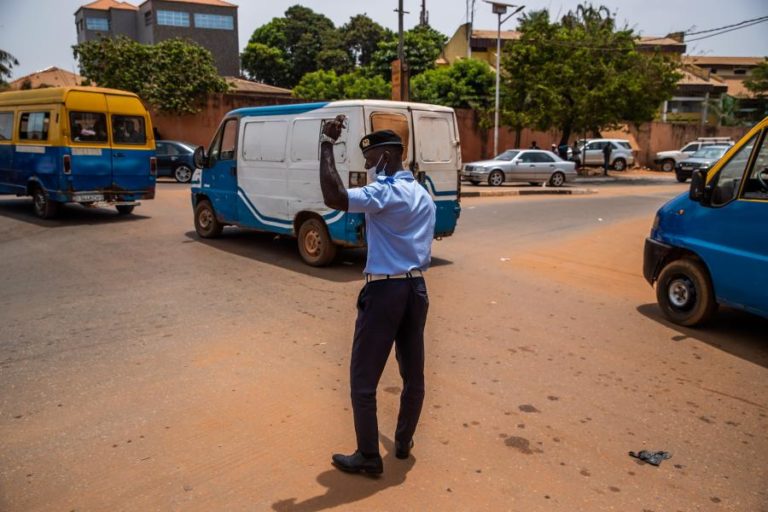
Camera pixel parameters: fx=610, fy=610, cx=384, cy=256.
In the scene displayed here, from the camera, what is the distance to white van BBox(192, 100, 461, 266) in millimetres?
7645

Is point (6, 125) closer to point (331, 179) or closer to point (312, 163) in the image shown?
point (312, 163)

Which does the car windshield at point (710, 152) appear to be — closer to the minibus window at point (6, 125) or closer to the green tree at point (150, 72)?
the green tree at point (150, 72)

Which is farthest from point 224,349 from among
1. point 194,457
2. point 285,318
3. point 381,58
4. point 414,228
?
point 381,58

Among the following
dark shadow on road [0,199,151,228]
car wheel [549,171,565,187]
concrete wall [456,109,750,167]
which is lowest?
dark shadow on road [0,199,151,228]

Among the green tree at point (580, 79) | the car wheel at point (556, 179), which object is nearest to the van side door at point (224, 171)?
the car wheel at point (556, 179)

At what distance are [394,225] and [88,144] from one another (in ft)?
34.6

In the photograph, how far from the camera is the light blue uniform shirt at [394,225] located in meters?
3.08

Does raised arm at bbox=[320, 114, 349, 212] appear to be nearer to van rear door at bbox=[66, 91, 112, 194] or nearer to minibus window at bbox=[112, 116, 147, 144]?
van rear door at bbox=[66, 91, 112, 194]

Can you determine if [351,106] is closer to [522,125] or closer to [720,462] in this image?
[720,462]

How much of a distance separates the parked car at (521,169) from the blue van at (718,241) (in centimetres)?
1633

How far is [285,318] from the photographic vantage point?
5.93 meters

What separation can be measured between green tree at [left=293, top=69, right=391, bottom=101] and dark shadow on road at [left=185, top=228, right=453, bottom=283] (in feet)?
75.5

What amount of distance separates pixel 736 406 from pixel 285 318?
383cm

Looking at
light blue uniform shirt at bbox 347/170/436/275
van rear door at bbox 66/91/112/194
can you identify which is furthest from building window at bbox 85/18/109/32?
light blue uniform shirt at bbox 347/170/436/275
